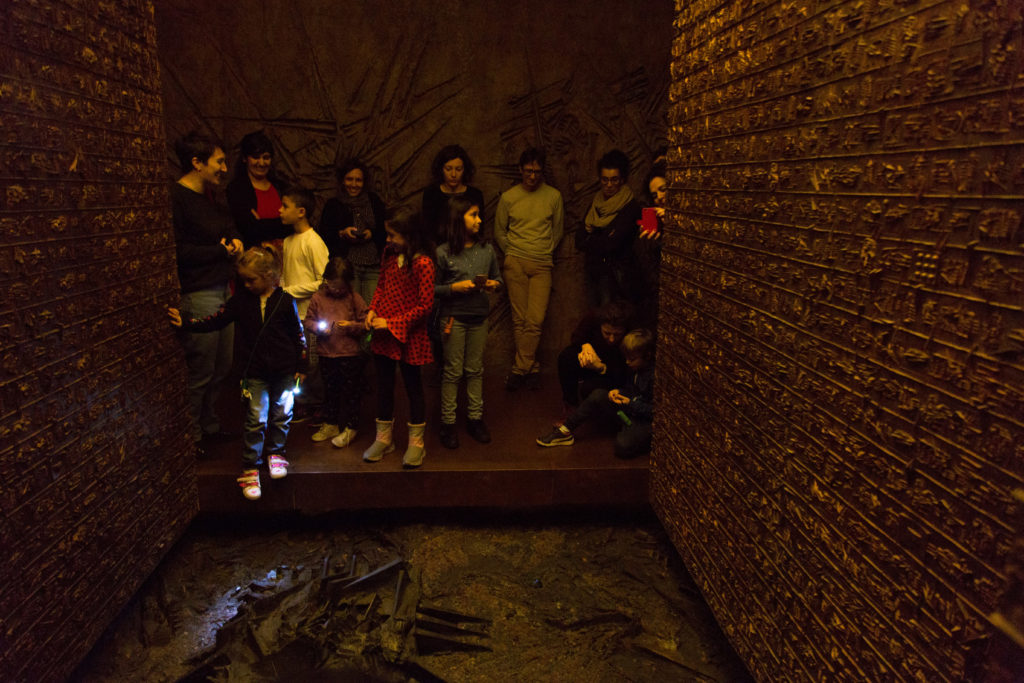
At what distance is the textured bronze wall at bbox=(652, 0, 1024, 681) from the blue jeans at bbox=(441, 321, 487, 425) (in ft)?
5.82

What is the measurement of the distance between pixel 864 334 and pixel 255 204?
3.95 m

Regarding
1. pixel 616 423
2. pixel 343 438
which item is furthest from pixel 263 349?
pixel 616 423

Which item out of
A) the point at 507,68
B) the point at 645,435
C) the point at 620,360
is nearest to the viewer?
the point at 645,435

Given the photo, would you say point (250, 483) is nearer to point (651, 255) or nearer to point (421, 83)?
point (651, 255)

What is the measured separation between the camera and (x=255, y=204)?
14.7 ft

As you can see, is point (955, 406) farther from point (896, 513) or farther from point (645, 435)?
point (645, 435)

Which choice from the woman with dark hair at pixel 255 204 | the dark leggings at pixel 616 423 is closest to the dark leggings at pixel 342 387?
the woman with dark hair at pixel 255 204

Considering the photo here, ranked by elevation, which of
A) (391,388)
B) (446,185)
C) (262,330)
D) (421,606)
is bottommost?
(421,606)

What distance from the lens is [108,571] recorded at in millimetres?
2781

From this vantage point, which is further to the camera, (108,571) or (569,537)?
(569,537)

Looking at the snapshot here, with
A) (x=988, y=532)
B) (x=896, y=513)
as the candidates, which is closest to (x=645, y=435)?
(x=896, y=513)

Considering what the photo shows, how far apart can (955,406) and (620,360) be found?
2975 mm

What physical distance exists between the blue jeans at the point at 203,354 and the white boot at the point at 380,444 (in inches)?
40.7

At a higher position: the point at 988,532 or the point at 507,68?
the point at 507,68
